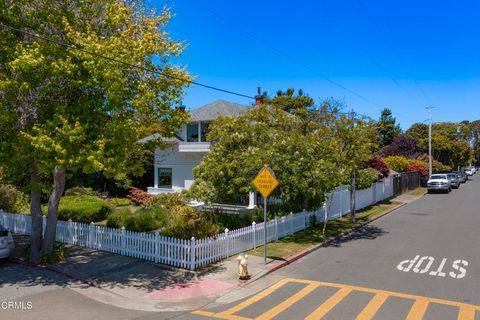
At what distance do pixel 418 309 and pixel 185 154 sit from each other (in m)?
21.9

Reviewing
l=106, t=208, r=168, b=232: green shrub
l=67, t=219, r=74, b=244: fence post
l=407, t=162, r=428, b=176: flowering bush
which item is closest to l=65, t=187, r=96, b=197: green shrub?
l=106, t=208, r=168, b=232: green shrub

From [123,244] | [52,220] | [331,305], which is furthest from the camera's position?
[123,244]

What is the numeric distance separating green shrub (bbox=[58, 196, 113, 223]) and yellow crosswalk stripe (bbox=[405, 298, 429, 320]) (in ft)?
50.4

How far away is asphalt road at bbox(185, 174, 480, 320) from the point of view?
8217mm

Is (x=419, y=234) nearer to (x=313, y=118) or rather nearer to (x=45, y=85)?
(x=313, y=118)

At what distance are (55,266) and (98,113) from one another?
5.02m

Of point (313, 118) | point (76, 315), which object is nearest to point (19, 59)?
point (76, 315)

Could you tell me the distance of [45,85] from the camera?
10672 mm

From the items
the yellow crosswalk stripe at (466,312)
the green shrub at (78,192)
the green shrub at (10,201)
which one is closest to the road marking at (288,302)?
the yellow crosswalk stripe at (466,312)

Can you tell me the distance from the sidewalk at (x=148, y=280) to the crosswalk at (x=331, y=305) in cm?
97

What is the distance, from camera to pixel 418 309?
8.27 m

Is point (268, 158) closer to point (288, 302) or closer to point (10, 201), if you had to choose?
point (288, 302)

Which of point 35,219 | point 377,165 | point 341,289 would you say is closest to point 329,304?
point 341,289

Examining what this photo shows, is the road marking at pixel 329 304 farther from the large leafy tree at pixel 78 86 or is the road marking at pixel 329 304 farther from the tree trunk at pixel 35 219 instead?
the tree trunk at pixel 35 219
